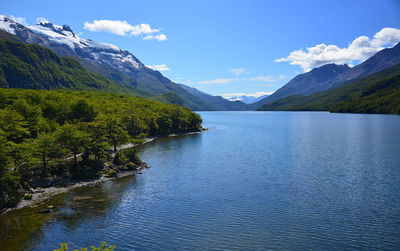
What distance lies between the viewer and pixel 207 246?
3173 centimetres

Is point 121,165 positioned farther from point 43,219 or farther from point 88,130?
point 43,219

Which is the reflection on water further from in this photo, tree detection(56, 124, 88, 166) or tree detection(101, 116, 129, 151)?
tree detection(101, 116, 129, 151)

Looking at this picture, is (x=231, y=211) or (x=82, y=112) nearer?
(x=231, y=211)

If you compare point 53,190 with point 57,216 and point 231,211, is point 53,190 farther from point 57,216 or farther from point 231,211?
point 231,211

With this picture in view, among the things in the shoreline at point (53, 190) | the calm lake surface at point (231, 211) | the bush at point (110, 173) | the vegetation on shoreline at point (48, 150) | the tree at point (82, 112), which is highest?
the tree at point (82, 112)

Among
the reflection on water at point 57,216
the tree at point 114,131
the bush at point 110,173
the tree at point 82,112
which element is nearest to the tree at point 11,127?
the bush at point 110,173

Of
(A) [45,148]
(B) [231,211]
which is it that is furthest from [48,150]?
(B) [231,211]

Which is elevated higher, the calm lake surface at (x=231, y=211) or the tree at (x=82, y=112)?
the tree at (x=82, y=112)

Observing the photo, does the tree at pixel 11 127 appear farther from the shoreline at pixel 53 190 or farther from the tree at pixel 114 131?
the tree at pixel 114 131

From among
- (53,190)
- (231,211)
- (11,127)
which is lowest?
(231,211)

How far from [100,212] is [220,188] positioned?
21.8 meters

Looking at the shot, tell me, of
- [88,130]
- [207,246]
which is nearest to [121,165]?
→ [88,130]

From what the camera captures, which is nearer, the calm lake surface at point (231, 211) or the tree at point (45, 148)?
A: the calm lake surface at point (231, 211)

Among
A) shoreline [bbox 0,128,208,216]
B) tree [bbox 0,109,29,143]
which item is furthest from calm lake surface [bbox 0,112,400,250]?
tree [bbox 0,109,29,143]
